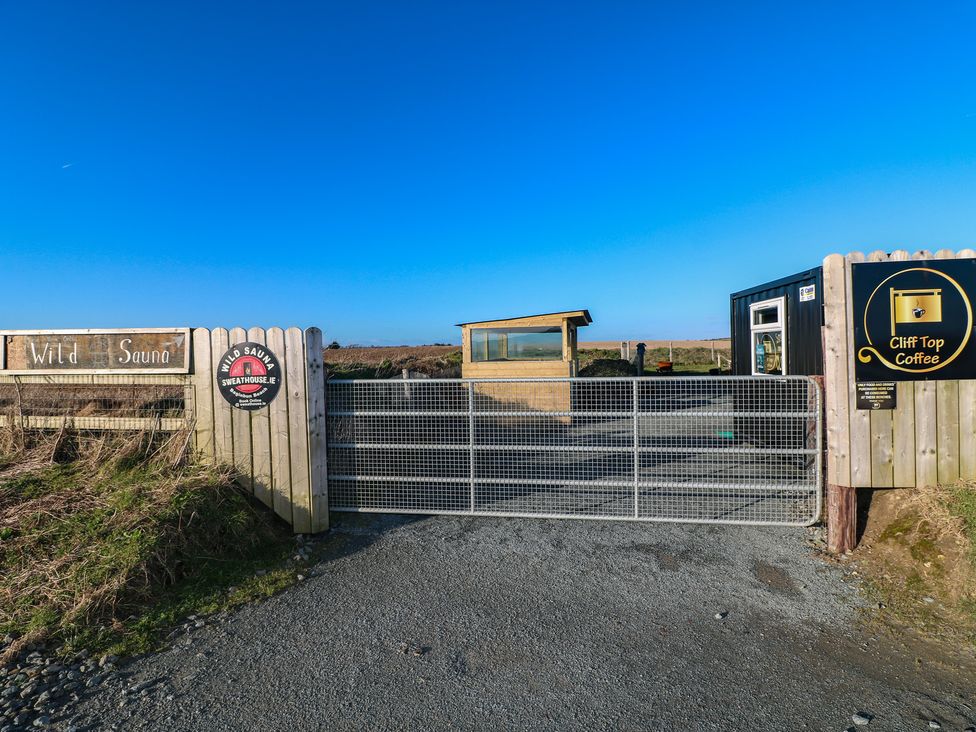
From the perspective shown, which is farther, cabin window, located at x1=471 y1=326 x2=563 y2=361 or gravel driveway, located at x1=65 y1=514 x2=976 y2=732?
cabin window, located at x1=471 y1=326 x2=563 y2=361

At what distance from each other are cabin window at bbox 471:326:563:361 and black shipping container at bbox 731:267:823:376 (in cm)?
516

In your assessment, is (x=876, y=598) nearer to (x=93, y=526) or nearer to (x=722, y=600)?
(x=722, y=600)

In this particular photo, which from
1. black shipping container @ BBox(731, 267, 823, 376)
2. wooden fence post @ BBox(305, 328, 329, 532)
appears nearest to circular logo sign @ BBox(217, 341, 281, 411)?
wooden fence post @ BBox(305, 328, 329, 532)

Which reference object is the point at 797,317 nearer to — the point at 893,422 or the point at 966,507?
the point at 893,422

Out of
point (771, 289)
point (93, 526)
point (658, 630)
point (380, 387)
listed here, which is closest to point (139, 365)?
point (93, 526)

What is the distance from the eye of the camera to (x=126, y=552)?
4.11m

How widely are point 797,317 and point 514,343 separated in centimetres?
735

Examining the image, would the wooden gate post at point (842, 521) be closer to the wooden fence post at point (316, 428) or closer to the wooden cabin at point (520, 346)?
the wooden fence post at point (316, 428)

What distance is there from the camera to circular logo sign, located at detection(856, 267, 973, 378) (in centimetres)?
468

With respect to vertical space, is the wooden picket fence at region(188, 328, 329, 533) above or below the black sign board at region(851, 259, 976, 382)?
below

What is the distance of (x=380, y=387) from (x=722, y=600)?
3.86 metres

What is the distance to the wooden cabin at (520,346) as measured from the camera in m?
13.4

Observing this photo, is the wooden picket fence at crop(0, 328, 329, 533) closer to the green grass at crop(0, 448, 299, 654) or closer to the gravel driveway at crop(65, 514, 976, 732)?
the green grass at crop(0, 448, 299, 654)

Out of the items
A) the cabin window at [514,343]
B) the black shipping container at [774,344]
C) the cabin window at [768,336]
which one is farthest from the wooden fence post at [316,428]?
the cabin window at [514,343]
